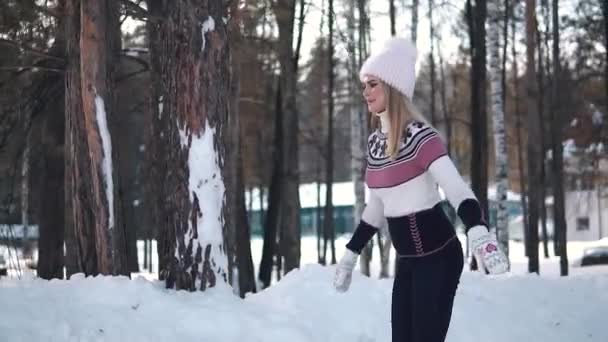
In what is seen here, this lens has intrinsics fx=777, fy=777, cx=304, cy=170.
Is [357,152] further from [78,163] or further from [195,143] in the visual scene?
[195,143]

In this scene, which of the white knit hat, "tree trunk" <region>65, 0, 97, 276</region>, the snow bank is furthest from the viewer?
"tree trunk" <region>65, 0, 97, 276</region>

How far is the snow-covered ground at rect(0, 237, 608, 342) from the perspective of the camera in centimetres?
522

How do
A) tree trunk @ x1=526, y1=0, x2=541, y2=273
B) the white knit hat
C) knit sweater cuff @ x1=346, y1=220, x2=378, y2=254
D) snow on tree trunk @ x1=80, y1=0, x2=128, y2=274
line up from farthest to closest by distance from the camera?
tree trunk @ x1=526, y1=0, x2=541, y2=273, snow on tree trunk @ x1=80, y1=0, x2=128, y2=274, knit sweater cuff @ x1=346, y1=220, x2=378, y2=254, the white knit hat

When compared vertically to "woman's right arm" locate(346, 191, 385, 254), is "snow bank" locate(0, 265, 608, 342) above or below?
below

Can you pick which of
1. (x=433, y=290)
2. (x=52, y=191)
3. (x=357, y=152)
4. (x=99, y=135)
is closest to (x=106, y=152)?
(x=99, y=135)

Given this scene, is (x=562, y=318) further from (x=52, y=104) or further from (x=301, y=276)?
(x=52, y=104)

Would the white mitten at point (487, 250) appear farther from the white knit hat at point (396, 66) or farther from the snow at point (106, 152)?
the snow at point (106, 152)

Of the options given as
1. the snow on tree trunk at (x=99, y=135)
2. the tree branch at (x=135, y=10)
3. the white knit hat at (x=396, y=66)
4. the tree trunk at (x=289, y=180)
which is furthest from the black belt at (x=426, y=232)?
the tree trunk at (x=289, y=180)

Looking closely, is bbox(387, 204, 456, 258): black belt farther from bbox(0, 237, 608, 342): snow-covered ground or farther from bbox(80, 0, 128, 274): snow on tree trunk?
bbox(80, 0, 128, 274): snow on tree trunk

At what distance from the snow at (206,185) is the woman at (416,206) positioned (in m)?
2.87

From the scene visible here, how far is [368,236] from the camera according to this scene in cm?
402

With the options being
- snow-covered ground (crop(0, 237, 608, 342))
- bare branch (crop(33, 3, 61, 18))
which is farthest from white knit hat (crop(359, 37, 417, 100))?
bare branch (crop(33, 3, 61, 18))

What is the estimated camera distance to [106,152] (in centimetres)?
727

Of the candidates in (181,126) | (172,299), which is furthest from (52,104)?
(172,299)
